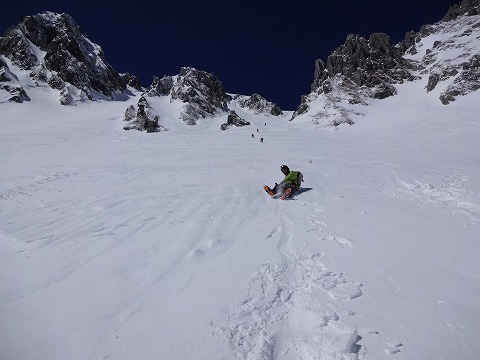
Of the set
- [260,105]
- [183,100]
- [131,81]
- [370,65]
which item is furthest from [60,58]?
[370,65]

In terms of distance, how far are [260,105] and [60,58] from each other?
51098 mm

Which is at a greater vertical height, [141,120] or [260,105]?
[260,105]

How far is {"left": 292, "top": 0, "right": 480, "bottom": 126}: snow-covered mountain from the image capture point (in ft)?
151

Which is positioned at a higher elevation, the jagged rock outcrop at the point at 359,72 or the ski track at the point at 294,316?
the jagged rock outcrop at the point at 359,72

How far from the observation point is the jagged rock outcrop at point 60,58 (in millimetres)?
62562

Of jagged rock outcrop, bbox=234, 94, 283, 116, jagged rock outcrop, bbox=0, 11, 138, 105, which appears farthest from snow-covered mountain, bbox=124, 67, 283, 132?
jagged rock outcrop, bbox=0, 11, 138, 105

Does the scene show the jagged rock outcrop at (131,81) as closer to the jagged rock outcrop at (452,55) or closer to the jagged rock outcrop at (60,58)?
the jagged rock outcrop at (60,58)

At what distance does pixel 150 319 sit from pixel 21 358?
1.31 m

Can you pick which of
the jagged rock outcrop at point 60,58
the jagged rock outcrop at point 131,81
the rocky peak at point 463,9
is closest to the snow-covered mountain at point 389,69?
the rocky peak at point 463,9

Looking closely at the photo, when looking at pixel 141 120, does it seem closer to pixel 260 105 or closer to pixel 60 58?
pixel 60 58

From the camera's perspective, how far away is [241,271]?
4438 millimetres

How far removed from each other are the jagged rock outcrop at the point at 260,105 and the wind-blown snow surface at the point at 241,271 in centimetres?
6962

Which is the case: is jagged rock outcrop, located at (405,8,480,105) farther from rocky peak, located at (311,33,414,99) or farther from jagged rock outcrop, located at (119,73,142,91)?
jagged rock outcrop, located at (119,73,142,91)

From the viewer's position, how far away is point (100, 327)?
10.6 ft
